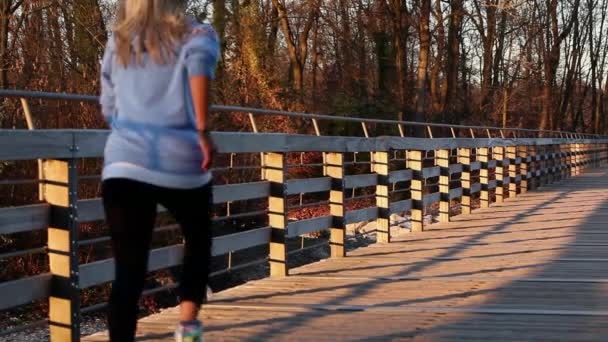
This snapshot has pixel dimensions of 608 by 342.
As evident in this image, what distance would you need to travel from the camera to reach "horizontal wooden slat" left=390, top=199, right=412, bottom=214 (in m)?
10.7

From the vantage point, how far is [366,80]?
32.8 meters

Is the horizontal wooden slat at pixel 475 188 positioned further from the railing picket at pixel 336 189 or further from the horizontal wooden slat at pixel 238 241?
the horizontal wooden slat at pixel 238 241

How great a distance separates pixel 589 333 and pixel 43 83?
1223 cm

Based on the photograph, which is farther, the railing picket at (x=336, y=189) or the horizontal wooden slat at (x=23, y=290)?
the railing picket at (x=336, y=189)

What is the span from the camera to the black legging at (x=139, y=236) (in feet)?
10.5

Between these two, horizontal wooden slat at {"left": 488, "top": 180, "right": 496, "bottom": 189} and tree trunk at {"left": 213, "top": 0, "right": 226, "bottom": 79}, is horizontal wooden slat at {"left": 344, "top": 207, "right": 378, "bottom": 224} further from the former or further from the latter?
tree trunk at {"left": 213, "top": 0, "right": 226, "bottom": 79}

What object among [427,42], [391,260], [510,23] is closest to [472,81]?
[510,23]

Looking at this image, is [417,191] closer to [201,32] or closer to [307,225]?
[307,225]

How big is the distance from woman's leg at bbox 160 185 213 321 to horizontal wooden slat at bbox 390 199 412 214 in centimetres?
711

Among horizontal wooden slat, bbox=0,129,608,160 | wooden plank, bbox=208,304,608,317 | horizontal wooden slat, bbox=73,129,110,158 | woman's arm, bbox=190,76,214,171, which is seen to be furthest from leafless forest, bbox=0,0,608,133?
woman's arm, bbox=190,76,214,171

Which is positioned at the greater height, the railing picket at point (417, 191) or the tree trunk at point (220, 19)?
the tree trunk at point (220, 19)

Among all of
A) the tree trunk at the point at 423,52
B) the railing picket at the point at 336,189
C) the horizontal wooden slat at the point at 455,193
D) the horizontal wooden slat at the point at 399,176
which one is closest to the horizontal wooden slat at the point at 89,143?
the railing picket at the point at 336,189

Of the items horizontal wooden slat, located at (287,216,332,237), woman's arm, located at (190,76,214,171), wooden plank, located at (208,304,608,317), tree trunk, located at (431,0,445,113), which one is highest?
tree trunk, located at (431,0,445,113)

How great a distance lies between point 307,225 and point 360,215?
4.97 feet
